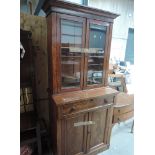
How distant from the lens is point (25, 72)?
1.57m

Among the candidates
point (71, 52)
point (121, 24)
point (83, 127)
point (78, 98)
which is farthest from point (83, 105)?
point (121, 24)

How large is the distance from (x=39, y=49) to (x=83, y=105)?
0.94 metres

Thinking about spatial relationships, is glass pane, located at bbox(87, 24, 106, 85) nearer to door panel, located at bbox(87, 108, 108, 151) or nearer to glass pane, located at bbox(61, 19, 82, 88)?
glass pane, located at bbox(61, 19, 82, 88)

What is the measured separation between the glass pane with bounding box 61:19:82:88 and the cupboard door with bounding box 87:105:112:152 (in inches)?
17.3

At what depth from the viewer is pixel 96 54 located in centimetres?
169

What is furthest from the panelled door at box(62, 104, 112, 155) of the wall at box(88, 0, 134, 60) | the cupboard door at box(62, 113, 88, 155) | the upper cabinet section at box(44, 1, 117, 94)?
the wall at box(88, 0, 134, 60)

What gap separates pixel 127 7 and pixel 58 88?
394 cm

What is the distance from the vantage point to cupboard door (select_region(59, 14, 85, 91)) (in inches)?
56.0

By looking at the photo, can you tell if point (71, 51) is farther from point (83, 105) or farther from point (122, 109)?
point (122, 109)

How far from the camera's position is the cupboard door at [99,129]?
5.42ft

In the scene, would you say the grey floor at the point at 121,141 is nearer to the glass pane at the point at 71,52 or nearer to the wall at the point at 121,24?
the glass pane at the point at 71,52

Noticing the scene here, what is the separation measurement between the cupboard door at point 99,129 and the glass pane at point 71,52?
1.44ft
